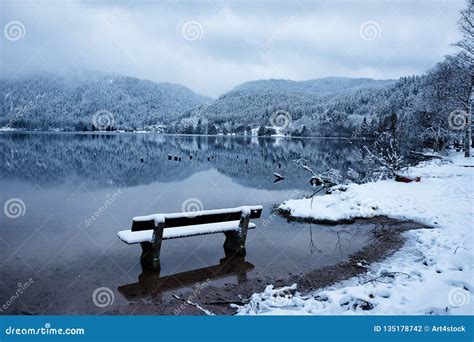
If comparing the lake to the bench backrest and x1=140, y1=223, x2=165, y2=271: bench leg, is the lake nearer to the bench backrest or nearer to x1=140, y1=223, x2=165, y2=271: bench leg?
x1=140, y1=223, x2=165, y2=271: bench leg

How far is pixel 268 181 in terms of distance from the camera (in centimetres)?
2806

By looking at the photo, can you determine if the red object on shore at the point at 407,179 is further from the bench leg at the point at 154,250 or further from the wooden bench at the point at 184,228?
the bench leg at the point at 154,250

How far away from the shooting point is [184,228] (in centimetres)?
887

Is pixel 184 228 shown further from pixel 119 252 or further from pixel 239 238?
pixel 119 252

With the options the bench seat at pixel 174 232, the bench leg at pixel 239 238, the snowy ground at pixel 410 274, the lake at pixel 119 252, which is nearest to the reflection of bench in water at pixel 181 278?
the lake at pixel 119 252

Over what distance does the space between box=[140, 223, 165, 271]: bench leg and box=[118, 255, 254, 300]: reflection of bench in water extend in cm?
19

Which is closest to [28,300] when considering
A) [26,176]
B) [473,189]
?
[473,189]

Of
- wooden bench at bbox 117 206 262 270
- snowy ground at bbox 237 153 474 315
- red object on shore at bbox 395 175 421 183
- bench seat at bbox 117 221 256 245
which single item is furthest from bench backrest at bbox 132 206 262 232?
red object on shore at bbox 395 175 421 183

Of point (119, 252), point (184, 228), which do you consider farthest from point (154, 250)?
point (119, 252)

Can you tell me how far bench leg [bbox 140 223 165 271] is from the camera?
838 cm

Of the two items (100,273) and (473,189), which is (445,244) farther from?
(473,189)

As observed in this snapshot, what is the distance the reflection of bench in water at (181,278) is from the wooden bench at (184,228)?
468 mm
